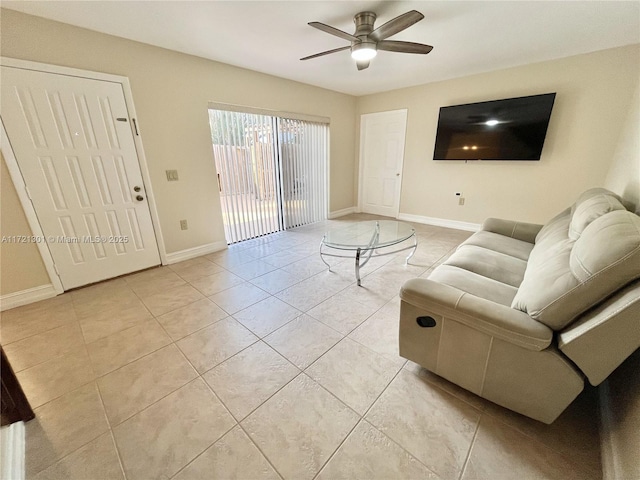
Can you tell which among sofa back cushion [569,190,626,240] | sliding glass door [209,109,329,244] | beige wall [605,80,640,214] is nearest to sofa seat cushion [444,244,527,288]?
sofa back cushion [569,190,626,240]

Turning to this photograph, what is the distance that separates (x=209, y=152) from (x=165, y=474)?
122 inches

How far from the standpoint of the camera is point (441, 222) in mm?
4488

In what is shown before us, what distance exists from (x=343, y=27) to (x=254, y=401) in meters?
3.04

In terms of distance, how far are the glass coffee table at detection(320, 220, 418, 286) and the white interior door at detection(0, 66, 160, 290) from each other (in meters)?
2.15

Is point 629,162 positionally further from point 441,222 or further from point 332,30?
point 332,30

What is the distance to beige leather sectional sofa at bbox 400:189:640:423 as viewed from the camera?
923 mm

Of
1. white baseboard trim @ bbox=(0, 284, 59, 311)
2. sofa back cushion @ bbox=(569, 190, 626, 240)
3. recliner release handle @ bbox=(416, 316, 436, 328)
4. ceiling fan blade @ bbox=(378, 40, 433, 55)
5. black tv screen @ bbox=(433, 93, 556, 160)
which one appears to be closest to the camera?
recliner release handle @ bbox=(416, 316, 436, 328)

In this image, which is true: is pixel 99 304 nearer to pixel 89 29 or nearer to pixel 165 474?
pixel 165 474

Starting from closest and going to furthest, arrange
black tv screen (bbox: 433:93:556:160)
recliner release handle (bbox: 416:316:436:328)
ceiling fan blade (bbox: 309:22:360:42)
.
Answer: recliner release handle (bbox: 416:316:436:328) → ceiling fan blade (bbox: 309:22:360:42) → black tv screen (bbox: 433:93:556:160)

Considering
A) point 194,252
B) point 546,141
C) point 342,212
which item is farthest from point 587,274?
point 342,212

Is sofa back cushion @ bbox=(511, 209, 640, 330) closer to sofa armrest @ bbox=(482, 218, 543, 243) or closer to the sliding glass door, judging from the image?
sofa armrest @ bbox=(482, 218, 543, 243)

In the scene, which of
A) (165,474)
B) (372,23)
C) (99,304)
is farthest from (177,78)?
(165,474)

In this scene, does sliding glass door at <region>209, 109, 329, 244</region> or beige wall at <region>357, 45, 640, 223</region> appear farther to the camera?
sliding glass door at <region>209, 109, 329, 244</region>

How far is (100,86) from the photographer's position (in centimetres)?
238
